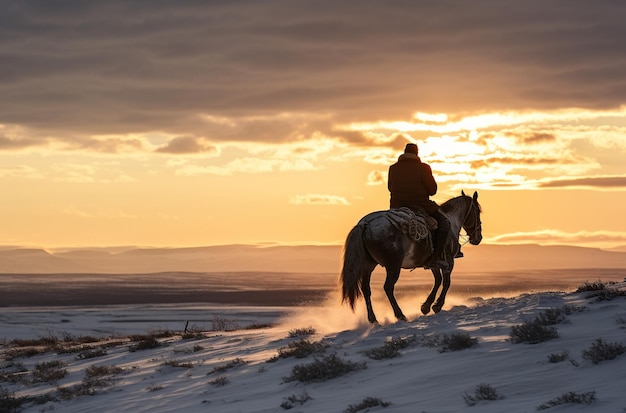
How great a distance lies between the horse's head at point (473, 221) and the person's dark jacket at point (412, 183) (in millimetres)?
2165

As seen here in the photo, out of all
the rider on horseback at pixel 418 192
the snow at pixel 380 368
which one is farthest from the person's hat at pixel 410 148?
the snow at pixel 380 368

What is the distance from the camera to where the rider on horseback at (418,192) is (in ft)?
68.0

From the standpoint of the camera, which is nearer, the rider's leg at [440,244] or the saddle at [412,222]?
the saddle at [412,222]

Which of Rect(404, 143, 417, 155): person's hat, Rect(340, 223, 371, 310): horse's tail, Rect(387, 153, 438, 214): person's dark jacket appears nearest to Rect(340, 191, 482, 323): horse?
Rect(340, 223, 371, 310): horse's tail

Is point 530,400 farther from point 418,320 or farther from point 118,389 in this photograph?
point 118,389

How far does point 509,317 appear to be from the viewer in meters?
16.7

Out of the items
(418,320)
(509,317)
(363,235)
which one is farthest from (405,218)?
(509,317)

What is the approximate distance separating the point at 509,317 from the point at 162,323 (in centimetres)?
4424

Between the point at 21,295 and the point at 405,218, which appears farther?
the point at 21,295

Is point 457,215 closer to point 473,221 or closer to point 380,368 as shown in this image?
point 473,221

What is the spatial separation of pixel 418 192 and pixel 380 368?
23.8 ft

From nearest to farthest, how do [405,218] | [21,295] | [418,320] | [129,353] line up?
1. [418,320]
2. [405,218]
3. [129,353]
4. [21,295]

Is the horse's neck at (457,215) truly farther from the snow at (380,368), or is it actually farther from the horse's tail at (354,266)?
the horse's tail at (354,266)

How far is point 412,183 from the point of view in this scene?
20.7 metres
